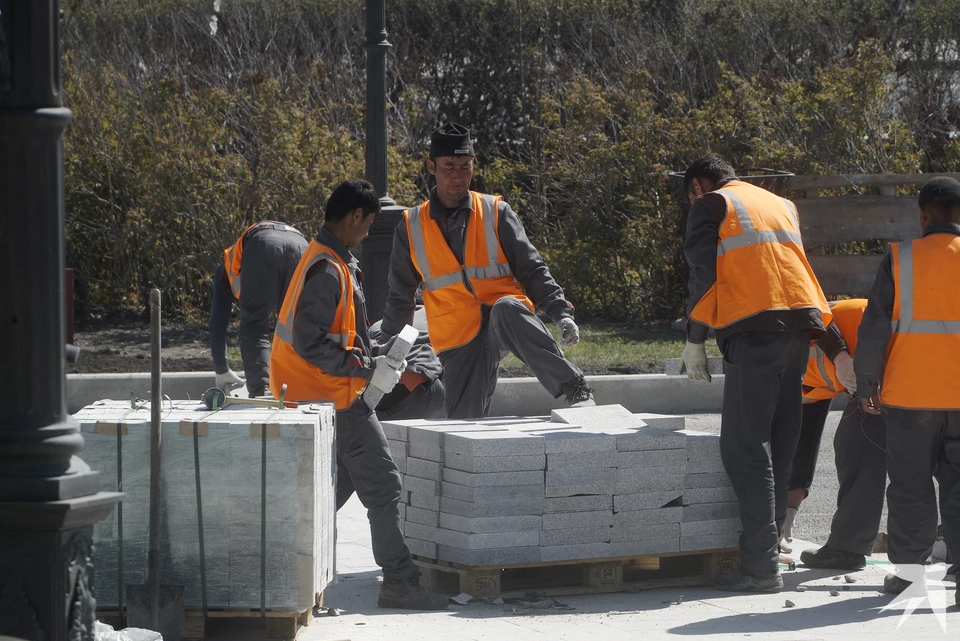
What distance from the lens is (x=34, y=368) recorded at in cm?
338

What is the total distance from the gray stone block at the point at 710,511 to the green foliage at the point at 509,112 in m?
8.73

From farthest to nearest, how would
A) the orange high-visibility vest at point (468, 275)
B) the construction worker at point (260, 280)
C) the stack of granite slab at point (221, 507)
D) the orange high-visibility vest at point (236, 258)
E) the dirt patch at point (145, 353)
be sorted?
the dirt patch at point (145, 353) → the orange high-visibility vest at point (236, 258) → the construction worker at point (260, 280) → the orange high-visibility vest at point (468, 275) → the stack of granite slab at point (221, 507)

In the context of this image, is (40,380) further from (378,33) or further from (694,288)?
(378,33)

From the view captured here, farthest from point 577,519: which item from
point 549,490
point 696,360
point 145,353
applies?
point 145,353

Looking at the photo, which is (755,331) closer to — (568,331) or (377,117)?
(568,331)

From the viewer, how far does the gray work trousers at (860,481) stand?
6648mm

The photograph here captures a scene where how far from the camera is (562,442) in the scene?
6.05 meters

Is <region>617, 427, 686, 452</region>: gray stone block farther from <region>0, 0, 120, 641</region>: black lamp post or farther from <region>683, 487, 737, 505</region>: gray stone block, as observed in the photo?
<region>0, 0, 120, 641</region>: black lamp post

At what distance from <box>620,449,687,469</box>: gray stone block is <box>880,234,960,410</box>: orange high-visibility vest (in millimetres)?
969

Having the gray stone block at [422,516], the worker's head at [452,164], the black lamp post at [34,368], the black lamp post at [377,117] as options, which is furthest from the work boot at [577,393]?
the black lamp post at [34,368]

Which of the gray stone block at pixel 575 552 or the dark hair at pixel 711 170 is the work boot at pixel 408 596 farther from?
the dark hair at pixel 711 170

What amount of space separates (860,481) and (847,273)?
7126 mm

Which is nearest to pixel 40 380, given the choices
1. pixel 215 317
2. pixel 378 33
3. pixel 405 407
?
pixel 405 407

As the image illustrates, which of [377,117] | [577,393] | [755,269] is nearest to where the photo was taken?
[755,269]
